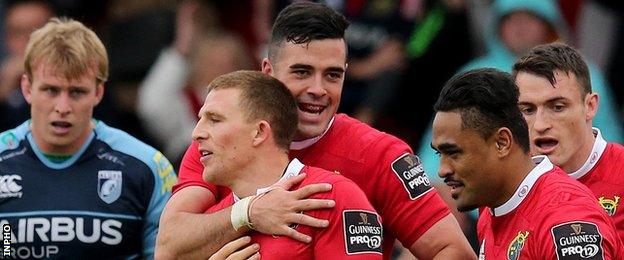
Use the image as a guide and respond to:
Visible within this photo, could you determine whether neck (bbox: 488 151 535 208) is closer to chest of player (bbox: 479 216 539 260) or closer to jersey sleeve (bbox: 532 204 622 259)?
chest of player (bbox: 479 216 539 260)

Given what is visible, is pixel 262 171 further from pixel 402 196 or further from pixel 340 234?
pixel 402 196

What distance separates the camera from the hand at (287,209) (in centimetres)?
677

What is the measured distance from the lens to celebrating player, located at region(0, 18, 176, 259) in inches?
330

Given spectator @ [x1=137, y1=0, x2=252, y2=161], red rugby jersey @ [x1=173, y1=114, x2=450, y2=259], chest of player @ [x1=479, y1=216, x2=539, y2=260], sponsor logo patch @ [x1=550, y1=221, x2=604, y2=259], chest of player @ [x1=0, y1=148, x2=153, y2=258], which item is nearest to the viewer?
sponsor logo patch @ [x1=550, y1=221, x2=604, y2=259]

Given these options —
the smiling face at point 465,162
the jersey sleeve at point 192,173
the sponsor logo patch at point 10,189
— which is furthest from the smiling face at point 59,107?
the smiling face at point 465,162

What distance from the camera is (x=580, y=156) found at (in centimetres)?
763

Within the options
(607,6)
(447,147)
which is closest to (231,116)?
(447,147)

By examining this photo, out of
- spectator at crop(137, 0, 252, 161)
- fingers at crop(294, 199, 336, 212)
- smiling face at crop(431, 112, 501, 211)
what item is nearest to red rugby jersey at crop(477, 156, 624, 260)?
smiling face at crop(431, 112, 501, 211)

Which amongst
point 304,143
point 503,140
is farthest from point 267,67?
point 503,140

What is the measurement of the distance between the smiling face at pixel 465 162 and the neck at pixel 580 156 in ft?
2.75

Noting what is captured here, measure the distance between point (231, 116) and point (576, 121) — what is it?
5.56ft

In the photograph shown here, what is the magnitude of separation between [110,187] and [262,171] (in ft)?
5.55

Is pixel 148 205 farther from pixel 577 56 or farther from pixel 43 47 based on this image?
pixel 577 56

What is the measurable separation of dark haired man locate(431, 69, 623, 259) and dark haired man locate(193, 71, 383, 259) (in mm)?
454
